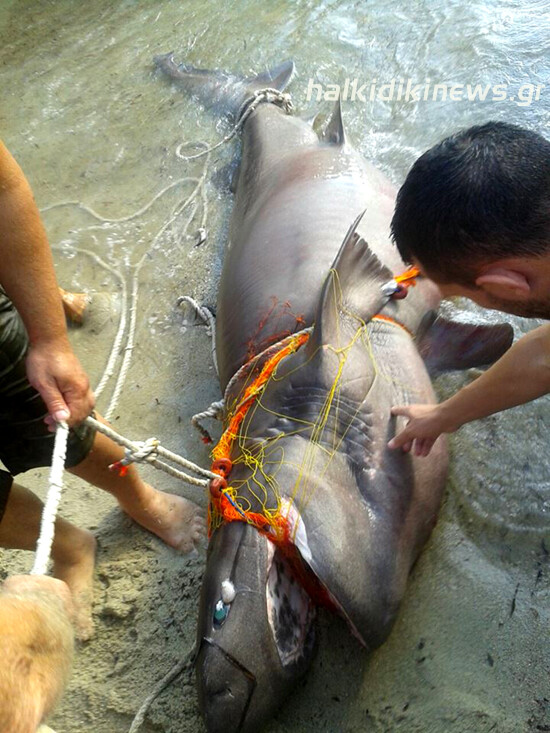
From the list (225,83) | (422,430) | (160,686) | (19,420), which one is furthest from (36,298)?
(225,83)

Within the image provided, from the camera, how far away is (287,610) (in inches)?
83.8

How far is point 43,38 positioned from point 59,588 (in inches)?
250

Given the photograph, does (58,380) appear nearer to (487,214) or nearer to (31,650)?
(31,650)

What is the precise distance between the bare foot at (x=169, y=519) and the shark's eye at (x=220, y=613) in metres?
0.79

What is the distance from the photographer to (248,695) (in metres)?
1.96

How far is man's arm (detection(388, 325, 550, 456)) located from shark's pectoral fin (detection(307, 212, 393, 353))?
39 centimetres

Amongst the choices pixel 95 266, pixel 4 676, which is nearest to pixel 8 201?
pixel 4 676

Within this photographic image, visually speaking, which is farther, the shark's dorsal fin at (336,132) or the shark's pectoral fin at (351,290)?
the shark's dorsal fin at (336,132)

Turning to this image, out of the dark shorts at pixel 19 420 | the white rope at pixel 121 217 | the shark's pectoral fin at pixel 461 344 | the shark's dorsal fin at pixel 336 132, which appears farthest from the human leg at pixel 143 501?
the white rope at pixel 121 217

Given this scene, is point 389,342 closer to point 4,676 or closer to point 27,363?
point 27,363

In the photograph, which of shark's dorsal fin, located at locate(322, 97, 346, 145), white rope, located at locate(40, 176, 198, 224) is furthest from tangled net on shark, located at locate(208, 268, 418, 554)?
white rope, located at locate(40, 176, 198, 224)

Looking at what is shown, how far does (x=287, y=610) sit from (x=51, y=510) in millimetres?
818

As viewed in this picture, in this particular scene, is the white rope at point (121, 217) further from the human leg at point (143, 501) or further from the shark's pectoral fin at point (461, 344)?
the shark's pectoral fin at point (461, 344)

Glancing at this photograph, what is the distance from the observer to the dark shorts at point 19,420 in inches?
87.7
